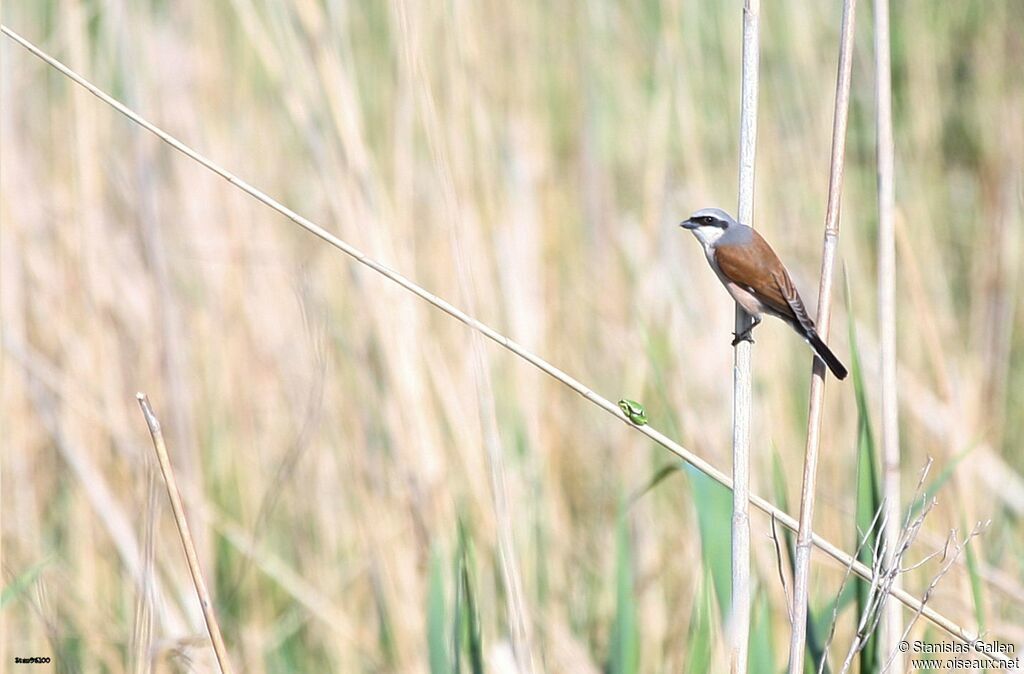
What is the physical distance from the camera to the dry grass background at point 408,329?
1.89m

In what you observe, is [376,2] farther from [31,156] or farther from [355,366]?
[355,366]

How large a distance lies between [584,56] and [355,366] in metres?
0.84

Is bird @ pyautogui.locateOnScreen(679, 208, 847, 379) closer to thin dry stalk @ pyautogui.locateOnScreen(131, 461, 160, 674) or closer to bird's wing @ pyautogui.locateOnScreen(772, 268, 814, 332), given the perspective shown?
bird's wing @ pyautogui.locateOnScreen(772, 268, 814, 332)

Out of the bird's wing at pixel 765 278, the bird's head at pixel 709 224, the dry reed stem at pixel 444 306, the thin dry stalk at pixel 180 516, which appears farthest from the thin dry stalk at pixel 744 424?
the thin dry stalk at pixel 180 516

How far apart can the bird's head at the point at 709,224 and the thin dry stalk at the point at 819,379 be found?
352 mm

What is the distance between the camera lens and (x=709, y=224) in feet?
4.94

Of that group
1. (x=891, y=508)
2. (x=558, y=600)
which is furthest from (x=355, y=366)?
(x=891, y=508)

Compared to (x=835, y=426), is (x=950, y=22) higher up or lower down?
higher up

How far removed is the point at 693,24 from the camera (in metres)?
2.14

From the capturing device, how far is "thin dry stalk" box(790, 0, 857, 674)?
106 centimetres

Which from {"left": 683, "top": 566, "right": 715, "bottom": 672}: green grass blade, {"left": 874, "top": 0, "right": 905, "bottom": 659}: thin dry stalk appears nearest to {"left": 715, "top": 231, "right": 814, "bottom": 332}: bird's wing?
{"left": 874, "top": 0, "right": 905, "bottom": 659}: thin dry stalk

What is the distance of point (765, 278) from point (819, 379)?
0.31m

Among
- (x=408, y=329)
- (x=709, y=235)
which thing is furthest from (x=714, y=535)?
(x=408, y=329)

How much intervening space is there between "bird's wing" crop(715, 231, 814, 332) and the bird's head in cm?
5
